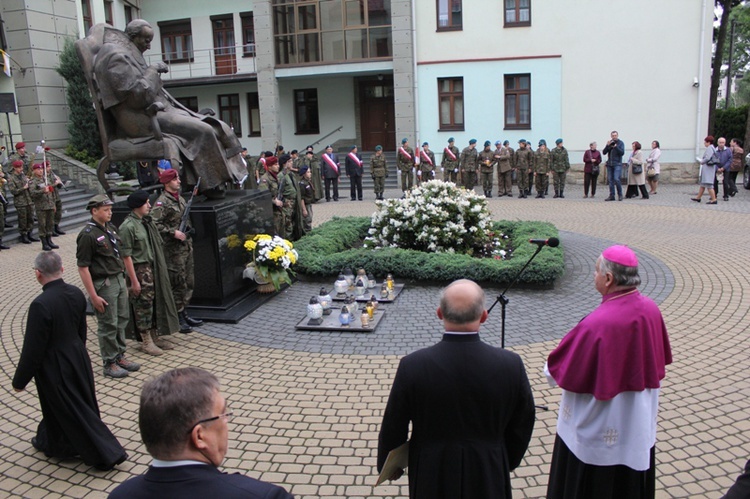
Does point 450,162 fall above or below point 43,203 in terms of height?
above

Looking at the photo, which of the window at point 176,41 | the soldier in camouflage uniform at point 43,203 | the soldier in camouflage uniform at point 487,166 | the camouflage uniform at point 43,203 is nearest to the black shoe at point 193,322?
the soldier in camouflage uniform at point 43,203

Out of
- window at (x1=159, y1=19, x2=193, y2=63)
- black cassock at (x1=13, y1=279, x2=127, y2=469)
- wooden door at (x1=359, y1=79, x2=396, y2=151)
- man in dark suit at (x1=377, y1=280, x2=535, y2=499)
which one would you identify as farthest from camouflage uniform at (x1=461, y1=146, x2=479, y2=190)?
man in dark suit at (x1=377, y1=280, x2=535, y2=499)

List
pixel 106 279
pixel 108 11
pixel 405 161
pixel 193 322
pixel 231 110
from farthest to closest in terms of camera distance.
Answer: pixel 231 110, pixel 108 11, pixel 405 161, pixel 193 322, pixel 106 279

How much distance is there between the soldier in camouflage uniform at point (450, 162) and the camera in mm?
21875

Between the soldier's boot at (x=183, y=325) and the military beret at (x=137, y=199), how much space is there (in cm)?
170

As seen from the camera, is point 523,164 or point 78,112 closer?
point 523,164

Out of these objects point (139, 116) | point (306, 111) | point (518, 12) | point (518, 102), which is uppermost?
point (518, 12)

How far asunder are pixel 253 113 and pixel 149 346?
76.6 feet

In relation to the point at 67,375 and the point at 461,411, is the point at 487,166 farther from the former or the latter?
the point at 461,411

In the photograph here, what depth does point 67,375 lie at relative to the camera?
14.9 ft

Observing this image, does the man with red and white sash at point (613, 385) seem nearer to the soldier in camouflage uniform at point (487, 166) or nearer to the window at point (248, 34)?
the soldier in camouflage uniform at point (487, 166)

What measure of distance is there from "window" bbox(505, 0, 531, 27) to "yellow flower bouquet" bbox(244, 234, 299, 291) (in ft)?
57.1

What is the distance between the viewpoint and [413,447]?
2.98 meters

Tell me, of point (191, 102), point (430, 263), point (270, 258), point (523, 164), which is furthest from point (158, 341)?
point (191, 102)
